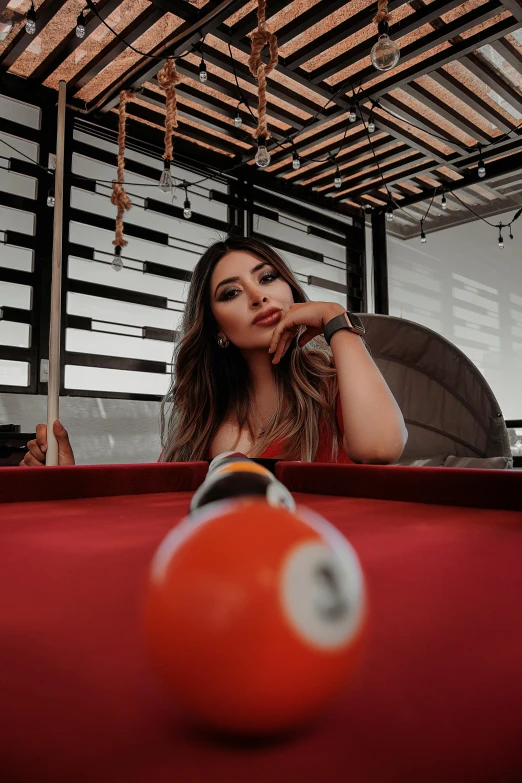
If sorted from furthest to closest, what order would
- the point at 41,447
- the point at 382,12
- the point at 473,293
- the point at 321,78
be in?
the point at 473,293 < the point at 321,78 < the point at 382,12 < the point at 41,447

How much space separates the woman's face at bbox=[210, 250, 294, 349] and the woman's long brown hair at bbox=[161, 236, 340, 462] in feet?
0.16

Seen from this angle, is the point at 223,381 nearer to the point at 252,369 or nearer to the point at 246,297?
the point at 252,369

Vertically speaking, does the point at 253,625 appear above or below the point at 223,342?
below

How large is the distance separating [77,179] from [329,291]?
2770 mm

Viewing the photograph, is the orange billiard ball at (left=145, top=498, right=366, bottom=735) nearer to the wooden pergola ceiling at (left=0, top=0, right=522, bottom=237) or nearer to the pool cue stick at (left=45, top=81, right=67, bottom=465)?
the pool cue stick at (left=45, top=81, right=67, bottom=465)

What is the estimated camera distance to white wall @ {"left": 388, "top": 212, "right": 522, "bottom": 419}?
5906 mm

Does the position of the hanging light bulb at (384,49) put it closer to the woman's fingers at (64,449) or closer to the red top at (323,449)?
the red top at (323,449)

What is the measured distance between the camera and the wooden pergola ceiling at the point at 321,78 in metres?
3.42

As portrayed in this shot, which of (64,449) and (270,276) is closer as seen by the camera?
(64,449)

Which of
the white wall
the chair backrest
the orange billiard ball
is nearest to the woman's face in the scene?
the chair backrest

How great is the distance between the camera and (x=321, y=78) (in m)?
3.96

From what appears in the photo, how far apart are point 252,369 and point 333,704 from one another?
6.33 ft

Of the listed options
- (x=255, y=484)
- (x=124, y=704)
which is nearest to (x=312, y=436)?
Result: (x=255, y=484)

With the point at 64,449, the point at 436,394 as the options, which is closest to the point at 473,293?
the point at 436,394
